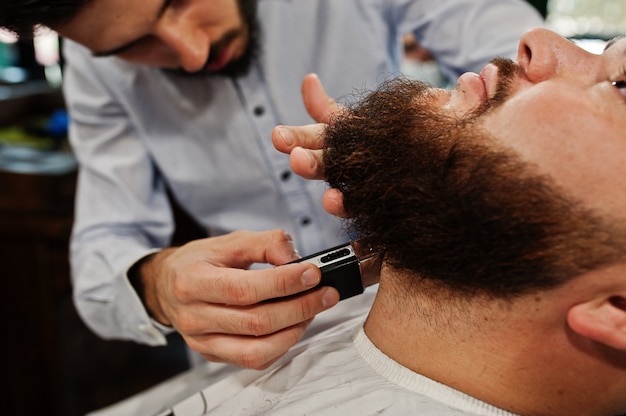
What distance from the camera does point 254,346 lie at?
120 cm

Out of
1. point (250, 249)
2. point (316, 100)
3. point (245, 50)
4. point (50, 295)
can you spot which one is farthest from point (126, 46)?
point (50, 295)

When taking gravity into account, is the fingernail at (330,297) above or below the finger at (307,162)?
below

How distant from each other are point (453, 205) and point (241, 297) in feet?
1.34

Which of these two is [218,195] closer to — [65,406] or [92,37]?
[92,37]

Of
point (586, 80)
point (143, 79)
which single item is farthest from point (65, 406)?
point (586, 80)

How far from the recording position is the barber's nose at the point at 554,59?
3.56 feet

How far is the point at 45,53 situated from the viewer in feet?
13.3

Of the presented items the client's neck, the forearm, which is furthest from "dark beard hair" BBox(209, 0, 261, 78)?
the client's neck

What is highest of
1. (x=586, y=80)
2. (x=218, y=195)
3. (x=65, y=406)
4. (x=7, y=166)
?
Answer: (x=586, y=80)

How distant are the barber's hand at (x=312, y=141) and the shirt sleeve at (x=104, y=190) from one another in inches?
27.6

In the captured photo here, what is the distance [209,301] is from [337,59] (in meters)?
0.99

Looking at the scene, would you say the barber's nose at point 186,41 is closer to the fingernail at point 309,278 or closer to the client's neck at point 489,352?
the fingernail at point 309,278

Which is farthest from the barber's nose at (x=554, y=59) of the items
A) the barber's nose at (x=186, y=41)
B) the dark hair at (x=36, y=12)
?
the dark hair at (x=36, y=12)

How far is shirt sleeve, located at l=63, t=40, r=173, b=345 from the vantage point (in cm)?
178
